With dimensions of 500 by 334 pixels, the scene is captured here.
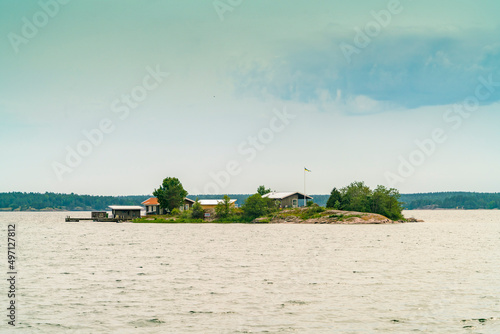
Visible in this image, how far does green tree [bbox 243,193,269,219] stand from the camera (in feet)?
447

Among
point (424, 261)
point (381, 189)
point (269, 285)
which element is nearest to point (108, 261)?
point (269, 285)

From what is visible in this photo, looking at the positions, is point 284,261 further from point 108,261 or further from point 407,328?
point 407,328

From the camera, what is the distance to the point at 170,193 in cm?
15425

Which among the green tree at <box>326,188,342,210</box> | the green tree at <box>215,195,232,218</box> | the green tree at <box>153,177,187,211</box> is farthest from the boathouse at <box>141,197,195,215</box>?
the green tree at <box>326,188,342,210</box>

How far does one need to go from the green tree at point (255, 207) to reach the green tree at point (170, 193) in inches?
1127

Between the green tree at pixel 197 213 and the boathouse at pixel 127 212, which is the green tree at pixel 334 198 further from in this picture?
the boathouse at pixel 127 212

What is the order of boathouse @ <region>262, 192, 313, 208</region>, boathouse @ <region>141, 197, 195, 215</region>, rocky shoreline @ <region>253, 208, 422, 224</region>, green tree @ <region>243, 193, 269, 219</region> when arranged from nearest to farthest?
rocky shoreline @ <region>253, 208, 422, 224</region>
green tree @ <region>243, 193, 269, 219</region>
boathouse @ <region>262, 192, 313, 208</region>
boathouse @ <region>141, 197, 195, 215</region>

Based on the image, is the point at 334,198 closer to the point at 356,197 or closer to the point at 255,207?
the point at 356,197

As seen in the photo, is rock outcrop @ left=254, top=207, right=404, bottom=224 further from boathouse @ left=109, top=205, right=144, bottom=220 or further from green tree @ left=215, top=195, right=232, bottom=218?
boathouse @ left=109, top=205, right=144, bottom=220

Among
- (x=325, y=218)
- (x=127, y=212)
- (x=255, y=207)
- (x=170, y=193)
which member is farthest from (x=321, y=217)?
(x=127, y=212)

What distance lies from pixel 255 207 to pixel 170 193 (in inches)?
1342

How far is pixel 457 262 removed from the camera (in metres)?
42.9

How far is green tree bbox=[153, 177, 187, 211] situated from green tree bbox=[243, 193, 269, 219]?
2864cm

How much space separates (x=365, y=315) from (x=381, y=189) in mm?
110892
